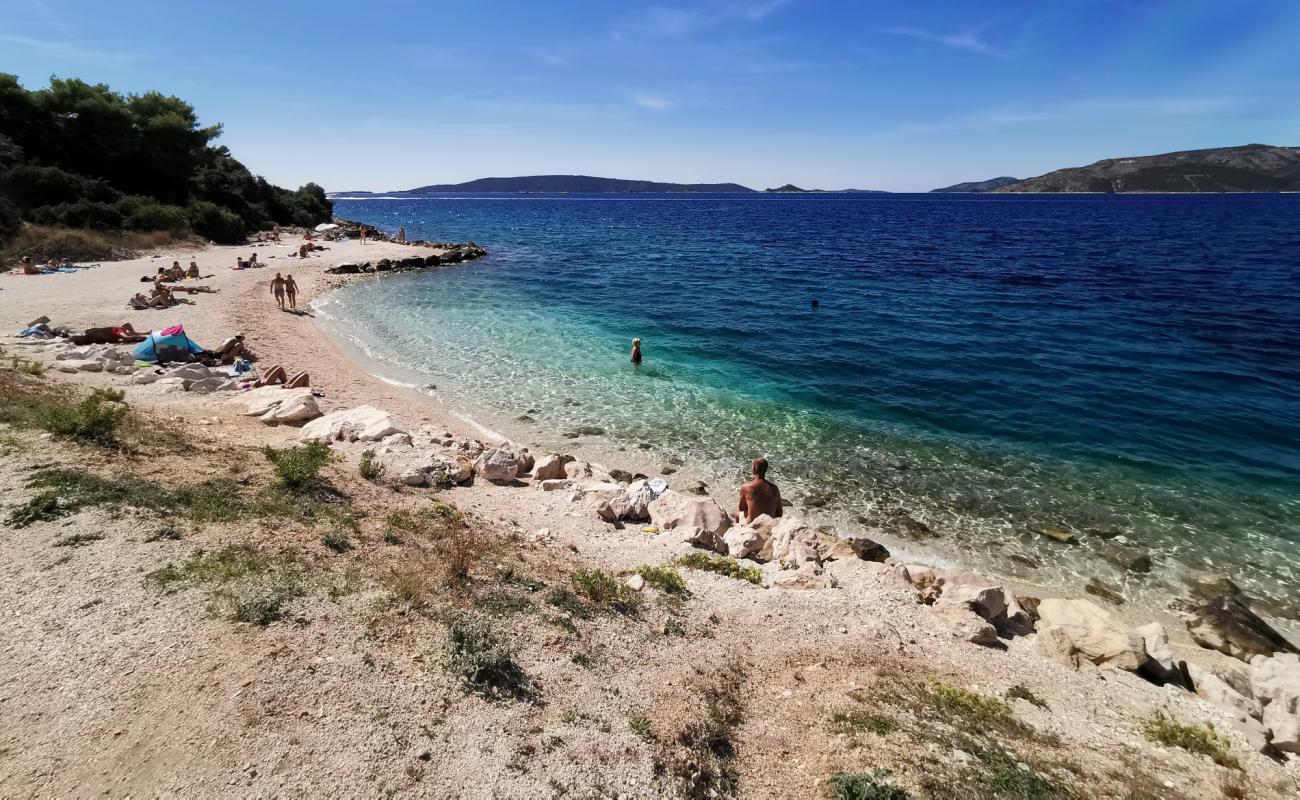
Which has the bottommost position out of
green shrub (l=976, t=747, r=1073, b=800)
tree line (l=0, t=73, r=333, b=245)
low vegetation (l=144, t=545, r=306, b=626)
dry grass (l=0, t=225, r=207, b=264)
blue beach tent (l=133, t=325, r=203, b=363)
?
green shrub (l=976, t=747, r=1073, b=800)

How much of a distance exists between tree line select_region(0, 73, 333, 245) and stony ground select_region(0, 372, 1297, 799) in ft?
137

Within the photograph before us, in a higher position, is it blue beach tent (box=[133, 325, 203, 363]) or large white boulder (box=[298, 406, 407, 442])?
blue beach tent (box=[133, 325, 203, 363])

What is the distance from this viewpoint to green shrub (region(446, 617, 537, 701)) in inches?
234

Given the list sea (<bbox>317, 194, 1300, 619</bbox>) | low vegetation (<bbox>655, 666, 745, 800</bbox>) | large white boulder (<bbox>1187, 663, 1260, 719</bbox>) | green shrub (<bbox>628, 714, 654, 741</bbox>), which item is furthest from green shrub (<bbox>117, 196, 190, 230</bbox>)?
large white boulder (<bbox>1187, 663, 1260, 719</bbox>)

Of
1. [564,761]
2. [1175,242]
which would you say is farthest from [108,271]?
[1175,242]

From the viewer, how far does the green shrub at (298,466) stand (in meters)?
9.49

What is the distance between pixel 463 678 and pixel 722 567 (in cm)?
473

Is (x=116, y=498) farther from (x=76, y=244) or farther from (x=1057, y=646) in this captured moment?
(x=76, y=244)

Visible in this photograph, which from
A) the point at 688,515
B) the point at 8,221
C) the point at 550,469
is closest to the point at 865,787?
the point at 688,515

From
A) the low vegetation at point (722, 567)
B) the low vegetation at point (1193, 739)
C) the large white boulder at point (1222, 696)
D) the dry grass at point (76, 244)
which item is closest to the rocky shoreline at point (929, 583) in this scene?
the large white boulder at point (1222, 696)

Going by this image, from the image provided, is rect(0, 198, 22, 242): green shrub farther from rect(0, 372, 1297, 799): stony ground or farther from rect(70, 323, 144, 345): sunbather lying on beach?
rect(0, 372, 1297, 799): stony ground

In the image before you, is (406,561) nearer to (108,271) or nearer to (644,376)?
(644,376)

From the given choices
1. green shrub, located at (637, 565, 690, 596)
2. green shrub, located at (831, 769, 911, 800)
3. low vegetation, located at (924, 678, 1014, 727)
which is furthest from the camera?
green shrub, located at (637, 565, 690, 596)

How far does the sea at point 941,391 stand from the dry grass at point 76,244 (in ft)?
50.2
